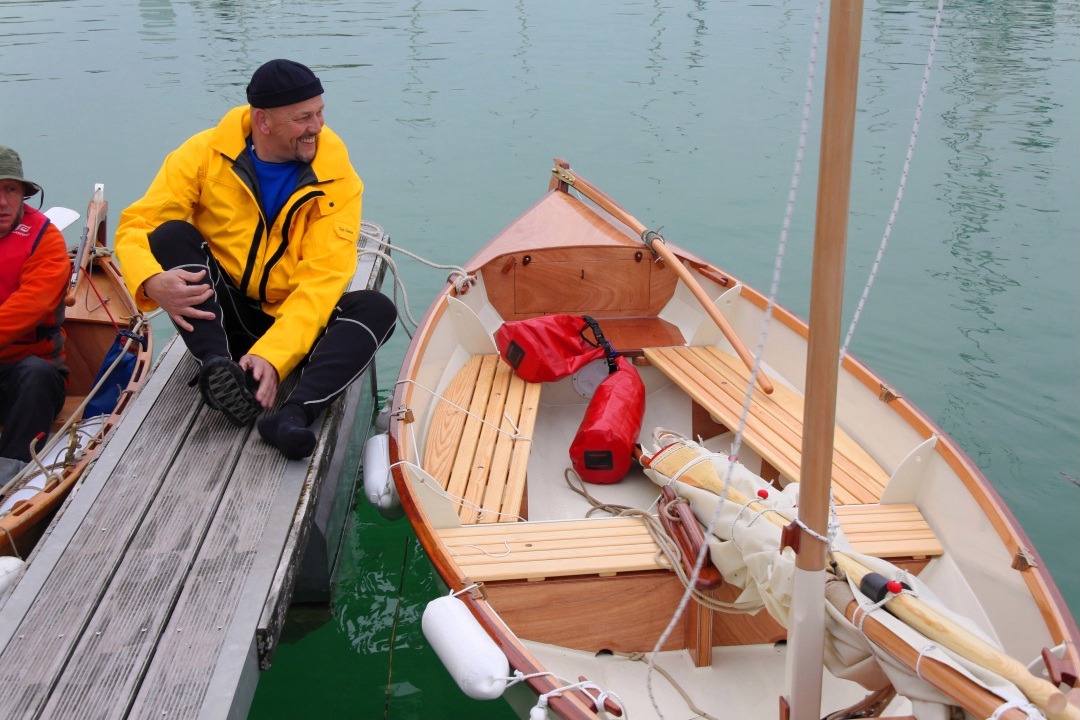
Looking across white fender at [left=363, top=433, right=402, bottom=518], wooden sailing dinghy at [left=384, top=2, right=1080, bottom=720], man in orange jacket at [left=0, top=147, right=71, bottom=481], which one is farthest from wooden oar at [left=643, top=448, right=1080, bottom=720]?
man in orange jacket at [left=0, top=147, right=71, bottom=481]

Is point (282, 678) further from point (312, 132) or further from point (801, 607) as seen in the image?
point (801, 607)

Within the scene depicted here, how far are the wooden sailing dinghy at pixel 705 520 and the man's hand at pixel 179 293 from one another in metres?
0.81

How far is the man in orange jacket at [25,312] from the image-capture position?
3.76 m

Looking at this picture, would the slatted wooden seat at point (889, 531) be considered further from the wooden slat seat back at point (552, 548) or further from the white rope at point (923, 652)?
the white rope at point (923, 652)

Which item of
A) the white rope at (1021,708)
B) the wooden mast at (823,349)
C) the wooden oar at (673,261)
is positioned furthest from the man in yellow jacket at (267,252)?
the white rope at (1021,708)

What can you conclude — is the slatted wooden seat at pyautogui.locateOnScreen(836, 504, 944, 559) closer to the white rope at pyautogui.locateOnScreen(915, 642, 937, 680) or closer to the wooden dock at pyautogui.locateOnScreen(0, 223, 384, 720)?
the white rope at pyautogui.locateOnScreen(915, 642, 937, 680)

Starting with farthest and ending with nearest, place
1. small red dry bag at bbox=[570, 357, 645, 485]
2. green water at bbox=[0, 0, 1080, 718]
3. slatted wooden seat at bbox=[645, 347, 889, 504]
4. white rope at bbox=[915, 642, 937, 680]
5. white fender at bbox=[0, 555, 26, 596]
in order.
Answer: green water at bbox=[0, 0, 1080, 718]
small red dry bag at bbox=[570, 357, 645, 485]
slatted wooden seat at bbox=[645, 347, 889, 504]
white fender at bbox=[0, 555, 26, 596]
white rope at bbox=[915, 642, 937, 680]

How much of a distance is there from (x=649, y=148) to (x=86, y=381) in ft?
27.4

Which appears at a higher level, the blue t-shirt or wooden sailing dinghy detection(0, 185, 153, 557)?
the blue t-shirt

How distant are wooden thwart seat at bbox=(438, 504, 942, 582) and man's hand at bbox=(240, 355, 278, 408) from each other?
30.1 inches

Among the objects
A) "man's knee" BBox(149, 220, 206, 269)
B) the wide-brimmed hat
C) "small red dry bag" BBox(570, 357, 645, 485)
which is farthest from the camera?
"small red dry bag" BBox(570, 357, 645, 485)

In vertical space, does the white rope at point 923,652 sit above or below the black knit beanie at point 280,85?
below

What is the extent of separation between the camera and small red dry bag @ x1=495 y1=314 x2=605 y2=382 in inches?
167

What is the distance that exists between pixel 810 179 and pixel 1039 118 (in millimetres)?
3887
